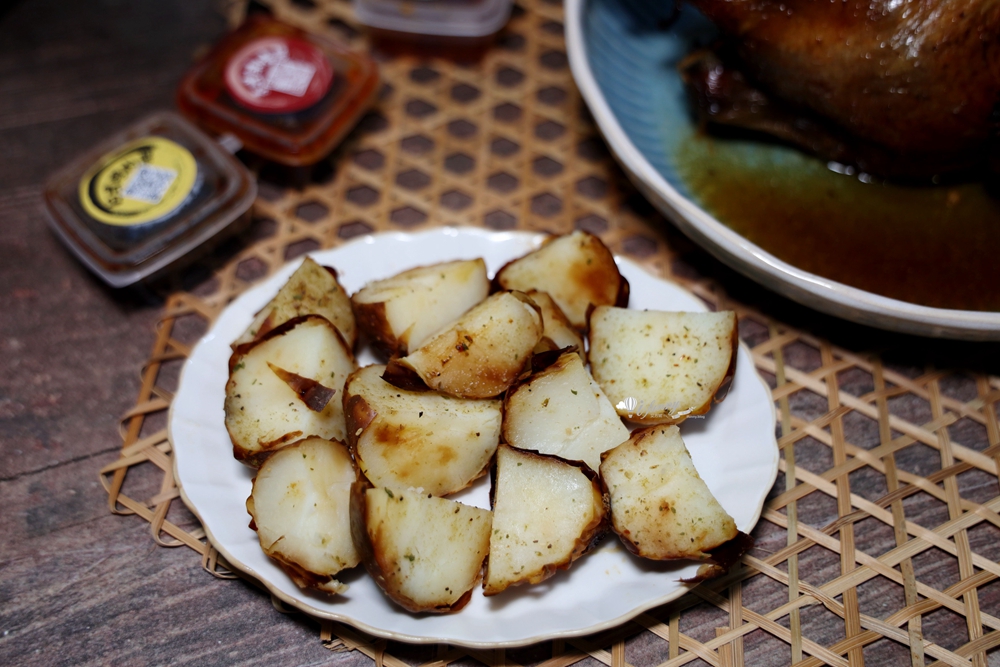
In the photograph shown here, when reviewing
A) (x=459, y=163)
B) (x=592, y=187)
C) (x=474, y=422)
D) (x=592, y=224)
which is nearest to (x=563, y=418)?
(x=474, y=422)

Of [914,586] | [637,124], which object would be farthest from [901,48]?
[914,586]

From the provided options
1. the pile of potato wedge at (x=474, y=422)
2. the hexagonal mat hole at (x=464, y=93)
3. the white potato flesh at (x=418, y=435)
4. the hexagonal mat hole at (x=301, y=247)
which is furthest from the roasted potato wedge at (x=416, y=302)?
the hexagonal mat hole at (x=464, y=93)

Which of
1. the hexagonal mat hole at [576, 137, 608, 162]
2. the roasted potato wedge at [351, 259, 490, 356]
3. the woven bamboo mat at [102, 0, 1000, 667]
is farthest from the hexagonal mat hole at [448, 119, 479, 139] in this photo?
the roasted potato wedge at [351, 259, 490, 356]

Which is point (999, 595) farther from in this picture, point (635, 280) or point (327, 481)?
point (327, 481)

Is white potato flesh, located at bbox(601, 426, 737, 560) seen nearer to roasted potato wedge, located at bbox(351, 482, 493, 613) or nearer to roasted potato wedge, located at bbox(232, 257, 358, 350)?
roasted potato wedge, located at bbox(351, 482, 493, 613)

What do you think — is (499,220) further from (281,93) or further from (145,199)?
(145,199)
